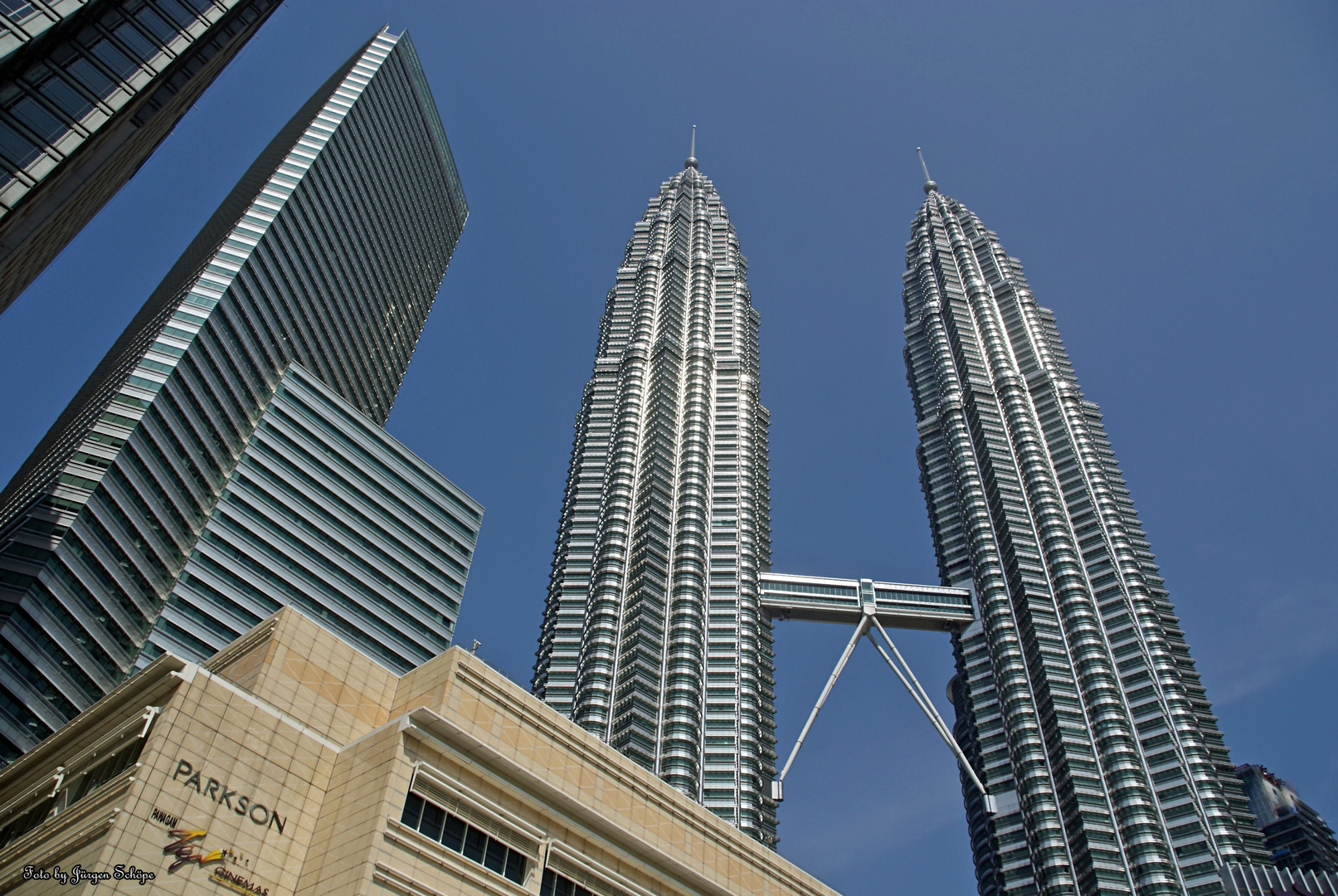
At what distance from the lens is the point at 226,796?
1304 inches

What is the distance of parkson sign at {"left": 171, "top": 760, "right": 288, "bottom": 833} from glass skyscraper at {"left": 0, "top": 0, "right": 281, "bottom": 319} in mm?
27270

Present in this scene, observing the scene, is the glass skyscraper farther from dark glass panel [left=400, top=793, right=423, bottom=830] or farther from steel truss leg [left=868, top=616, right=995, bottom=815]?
steel truss leg [left=868, top=616, right=995, bottom=815]

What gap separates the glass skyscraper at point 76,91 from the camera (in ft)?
153

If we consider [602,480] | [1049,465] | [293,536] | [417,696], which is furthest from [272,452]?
[1049,465]

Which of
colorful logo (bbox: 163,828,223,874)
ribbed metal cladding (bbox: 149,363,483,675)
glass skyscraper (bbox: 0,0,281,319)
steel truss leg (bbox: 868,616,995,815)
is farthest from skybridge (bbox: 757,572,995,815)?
colorful logo (bbox: 163,828,223,874)

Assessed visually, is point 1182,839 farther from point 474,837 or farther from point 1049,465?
point 474,837

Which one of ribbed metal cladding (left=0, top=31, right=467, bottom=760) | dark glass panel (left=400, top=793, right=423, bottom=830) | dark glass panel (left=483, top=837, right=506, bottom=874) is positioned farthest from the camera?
ribbed metal cladding (left=0, top=31, right=467, bottom=760)

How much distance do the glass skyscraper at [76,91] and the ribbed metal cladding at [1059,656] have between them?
389ft

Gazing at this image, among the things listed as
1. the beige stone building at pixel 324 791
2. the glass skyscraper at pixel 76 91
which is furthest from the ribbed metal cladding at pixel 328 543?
the beige stone building at pixel 324 791

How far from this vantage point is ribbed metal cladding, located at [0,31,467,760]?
8038cm

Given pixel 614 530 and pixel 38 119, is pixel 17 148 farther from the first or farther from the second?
pixel 614 530

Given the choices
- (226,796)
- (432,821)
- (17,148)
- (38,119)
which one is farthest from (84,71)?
(432,821)

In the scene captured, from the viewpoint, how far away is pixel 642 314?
18700 cm

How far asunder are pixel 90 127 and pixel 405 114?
128m
